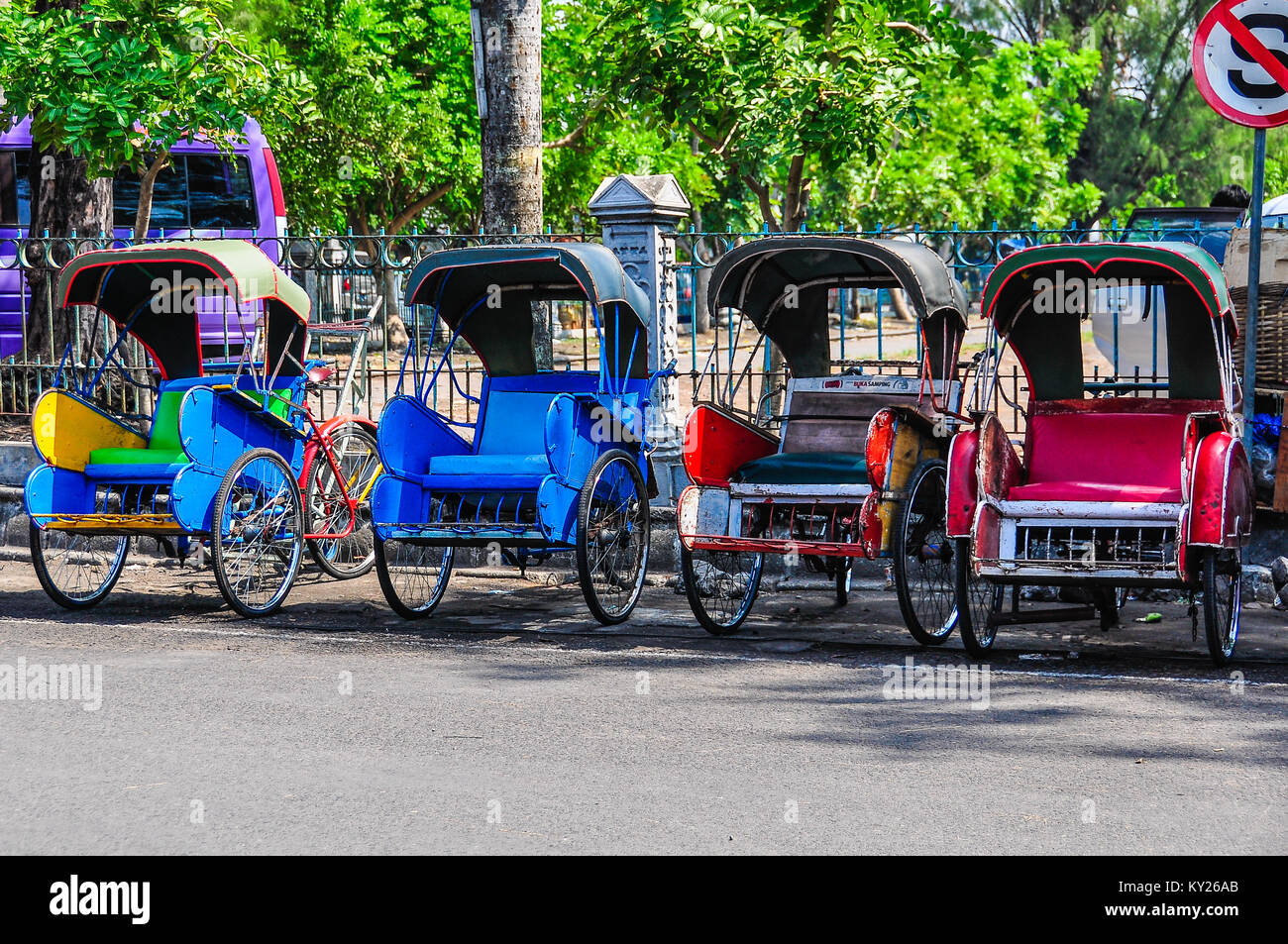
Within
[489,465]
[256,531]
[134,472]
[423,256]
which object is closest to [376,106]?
[423,256]

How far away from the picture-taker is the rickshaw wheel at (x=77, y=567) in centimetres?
939

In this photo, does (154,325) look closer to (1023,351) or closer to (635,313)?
(635,313)

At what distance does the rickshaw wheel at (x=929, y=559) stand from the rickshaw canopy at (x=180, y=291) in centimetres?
414

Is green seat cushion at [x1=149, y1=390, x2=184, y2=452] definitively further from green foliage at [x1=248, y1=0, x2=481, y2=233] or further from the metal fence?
green foliage at [x1=248, y1=0, x2=481, y2=233]

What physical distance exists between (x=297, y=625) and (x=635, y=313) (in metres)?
2.69

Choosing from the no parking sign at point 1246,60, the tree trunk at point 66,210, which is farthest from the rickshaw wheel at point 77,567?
the no parking sign at point 1246,60

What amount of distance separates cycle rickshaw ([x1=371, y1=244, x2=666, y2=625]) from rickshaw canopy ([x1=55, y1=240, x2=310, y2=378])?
104 cm

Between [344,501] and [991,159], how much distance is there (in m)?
30.8

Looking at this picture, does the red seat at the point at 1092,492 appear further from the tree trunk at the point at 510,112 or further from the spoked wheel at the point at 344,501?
the tree trunk at the point at 510,112

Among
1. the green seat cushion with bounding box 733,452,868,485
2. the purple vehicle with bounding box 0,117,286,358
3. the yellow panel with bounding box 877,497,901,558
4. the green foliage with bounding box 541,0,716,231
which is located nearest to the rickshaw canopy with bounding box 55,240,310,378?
the green seat cushion with bounding box 733,452,868,485

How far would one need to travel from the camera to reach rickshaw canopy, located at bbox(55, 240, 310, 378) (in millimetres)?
9281

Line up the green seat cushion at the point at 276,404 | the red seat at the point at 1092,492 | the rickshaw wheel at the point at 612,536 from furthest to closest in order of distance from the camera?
the green seat cushion at the point at 276,404 < the rickshaw wheel at the point at 612,536 < the red seat at the point at 1092,492

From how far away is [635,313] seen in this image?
9.28m
